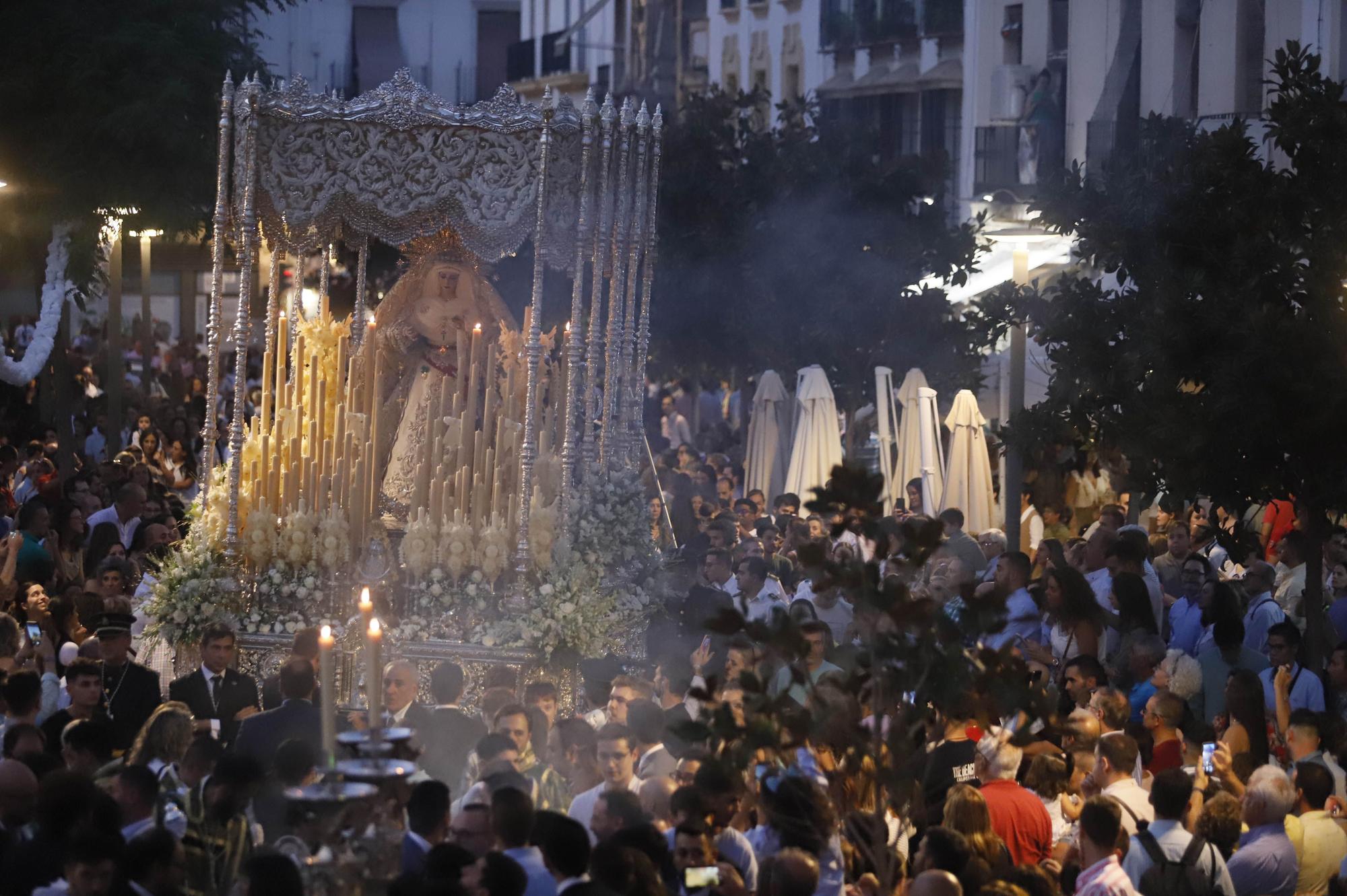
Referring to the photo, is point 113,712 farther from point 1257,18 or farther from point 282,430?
point 1257,18

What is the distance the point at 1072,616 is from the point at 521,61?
36947 millimetres

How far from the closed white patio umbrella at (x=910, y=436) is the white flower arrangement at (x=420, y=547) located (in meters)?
5.49

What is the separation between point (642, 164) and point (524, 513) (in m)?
2.13

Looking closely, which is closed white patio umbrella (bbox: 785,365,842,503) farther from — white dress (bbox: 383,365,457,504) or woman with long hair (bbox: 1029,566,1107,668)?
woman with long hair (bbox: 1029,566,1107,668)

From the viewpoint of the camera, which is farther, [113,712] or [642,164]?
[642,164]

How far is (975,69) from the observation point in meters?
26.5

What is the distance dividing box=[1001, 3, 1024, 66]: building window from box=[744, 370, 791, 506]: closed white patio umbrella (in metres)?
10.3

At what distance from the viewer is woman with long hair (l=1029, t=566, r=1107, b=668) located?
10023mm

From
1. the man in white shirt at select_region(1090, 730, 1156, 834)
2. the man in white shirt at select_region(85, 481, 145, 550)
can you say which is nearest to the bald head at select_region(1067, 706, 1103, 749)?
the man in white shirt at select_region(1090, 730, 1156, 834)

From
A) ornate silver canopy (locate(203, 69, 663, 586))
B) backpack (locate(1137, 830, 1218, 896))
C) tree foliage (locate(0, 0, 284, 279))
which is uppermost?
tree foliage (locate(0, 0, 284, 279))

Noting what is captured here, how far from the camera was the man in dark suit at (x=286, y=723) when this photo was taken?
25.1ft

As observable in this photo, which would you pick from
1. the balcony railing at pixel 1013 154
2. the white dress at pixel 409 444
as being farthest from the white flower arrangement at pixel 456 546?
the balcony railing at pixel 1013 154

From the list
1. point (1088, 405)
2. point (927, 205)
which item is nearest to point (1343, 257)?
point (1088, 405)

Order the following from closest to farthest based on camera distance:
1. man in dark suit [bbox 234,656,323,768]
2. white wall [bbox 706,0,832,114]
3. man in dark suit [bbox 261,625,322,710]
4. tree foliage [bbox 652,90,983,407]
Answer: man in dark suit [bbox 234,656,323,768] → man in dark suit [bbox 261,625,322,710] → tree foliage [bbox 652,90,983,407] → white wall [bbox 706,0,832,114]
